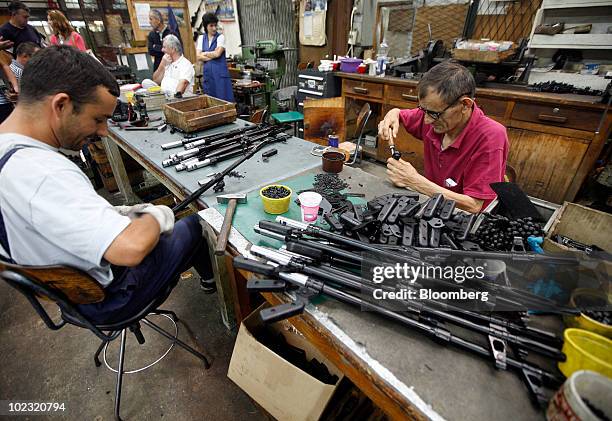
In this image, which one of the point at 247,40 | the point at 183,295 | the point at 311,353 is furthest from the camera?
the point at 247,40

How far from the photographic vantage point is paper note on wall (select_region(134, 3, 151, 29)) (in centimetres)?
677

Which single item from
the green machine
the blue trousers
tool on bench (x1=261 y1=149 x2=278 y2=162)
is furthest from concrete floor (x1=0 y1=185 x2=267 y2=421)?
the green machine

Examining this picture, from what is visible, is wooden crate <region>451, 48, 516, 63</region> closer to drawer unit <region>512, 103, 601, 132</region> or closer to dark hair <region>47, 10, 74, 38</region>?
drawer unit <region>512, 103, 601, 132</region>

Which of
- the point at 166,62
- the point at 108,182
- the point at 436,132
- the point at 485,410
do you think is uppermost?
the point at 166,62

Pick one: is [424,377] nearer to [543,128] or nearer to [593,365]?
[593,365]

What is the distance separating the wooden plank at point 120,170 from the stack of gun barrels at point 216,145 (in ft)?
3.95

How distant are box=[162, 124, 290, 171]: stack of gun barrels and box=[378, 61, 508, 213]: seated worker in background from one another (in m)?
1.18

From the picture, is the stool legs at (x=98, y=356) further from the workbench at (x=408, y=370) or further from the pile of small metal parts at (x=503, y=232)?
the pile of small metal parts at (x=503, y=232)

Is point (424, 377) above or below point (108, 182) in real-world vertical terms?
above

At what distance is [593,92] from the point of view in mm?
2754

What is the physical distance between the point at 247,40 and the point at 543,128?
7.39 m

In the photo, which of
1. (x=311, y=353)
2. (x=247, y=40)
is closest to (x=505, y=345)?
(x=311, y=353)

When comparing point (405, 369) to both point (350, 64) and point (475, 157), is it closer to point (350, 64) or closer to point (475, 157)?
point (475, 157)

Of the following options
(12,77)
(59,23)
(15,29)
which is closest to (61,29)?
(59,23)
